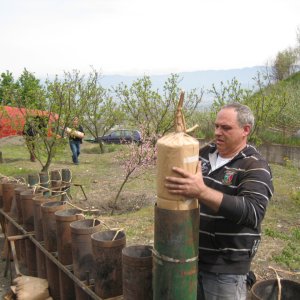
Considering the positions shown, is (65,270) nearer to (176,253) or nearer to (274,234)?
(176,253)

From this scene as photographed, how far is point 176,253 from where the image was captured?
2197 millimetres

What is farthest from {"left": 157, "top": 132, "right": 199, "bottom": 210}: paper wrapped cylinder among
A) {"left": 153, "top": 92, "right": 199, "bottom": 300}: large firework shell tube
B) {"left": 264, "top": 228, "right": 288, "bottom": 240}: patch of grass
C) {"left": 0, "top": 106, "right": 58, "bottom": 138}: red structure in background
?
{"left": 0, "top": 106, "right": 58, "bottom": 138}: red structure in background

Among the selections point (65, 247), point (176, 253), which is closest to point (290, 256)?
point (65, 247)

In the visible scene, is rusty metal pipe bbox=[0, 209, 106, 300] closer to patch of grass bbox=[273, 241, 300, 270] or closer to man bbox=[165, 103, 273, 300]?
man bbox=[165, 103, 273, 300]

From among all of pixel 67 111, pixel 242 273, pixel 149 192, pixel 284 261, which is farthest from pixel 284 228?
pixel 67 111

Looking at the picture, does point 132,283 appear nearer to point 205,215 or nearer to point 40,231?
point 205,215

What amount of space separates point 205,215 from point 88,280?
135 centimetres

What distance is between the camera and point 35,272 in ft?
15.3

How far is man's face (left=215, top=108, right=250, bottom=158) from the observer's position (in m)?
2.42

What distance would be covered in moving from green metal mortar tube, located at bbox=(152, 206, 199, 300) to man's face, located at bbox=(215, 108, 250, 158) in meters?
0.49

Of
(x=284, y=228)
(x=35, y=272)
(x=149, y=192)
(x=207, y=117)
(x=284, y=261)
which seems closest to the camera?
(x=35, y=272)

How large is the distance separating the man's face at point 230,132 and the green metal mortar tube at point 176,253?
1.62 feet

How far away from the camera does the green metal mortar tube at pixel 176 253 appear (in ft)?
7.14

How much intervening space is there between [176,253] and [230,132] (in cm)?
80
